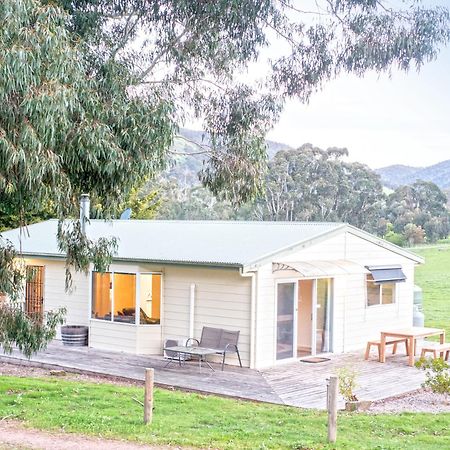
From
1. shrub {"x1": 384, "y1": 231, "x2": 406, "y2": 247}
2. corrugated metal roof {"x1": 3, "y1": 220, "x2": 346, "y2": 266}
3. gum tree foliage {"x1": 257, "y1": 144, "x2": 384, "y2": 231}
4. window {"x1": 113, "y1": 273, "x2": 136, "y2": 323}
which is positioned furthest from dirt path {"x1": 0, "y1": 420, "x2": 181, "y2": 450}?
shrub {"x1": 384, "y1": 231, "x2": 406, "y2": 247}

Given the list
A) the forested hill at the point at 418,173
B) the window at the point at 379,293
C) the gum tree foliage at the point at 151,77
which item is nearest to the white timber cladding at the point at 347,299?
the window at the point at 379,293

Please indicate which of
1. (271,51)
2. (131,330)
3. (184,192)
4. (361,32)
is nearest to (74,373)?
(131,330)

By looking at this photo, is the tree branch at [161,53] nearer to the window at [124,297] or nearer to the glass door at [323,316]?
the window at [124,297]

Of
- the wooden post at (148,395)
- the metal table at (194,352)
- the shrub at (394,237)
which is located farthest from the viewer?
the shrub at (394,237)

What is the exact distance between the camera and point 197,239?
16531mm

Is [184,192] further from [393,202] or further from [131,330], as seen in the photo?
[131,330]

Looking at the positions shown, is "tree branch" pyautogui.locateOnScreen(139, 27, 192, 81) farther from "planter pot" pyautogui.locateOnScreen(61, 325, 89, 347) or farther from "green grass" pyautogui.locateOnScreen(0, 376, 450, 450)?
"planter pot" pyautogui.locateOnScreen(61, 325, 89, 347)

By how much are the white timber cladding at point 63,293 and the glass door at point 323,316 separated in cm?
505

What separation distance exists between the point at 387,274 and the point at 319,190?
2494 centimetres

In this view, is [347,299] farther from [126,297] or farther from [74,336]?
[74,336]

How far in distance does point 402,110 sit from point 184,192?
76.2 ft

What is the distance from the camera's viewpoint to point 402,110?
6419 centimetres

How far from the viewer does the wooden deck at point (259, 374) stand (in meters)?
11.7

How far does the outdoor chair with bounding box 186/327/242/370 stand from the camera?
1392 cm
